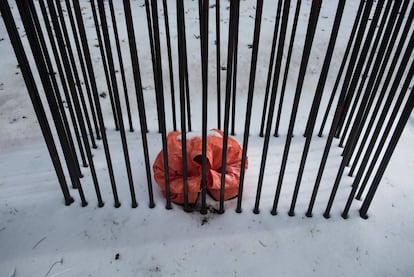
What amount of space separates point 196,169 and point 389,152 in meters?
0.77

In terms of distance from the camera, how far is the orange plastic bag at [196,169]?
1.40 metres

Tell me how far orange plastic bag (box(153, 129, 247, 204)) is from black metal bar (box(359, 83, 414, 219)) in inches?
21.3

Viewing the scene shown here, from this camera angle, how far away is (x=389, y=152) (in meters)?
1.21

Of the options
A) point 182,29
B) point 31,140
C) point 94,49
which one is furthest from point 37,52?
point 94,49

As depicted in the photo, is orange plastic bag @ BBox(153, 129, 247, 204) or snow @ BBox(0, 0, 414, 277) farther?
orange plastic bag @ BBox(153, 129, 247, 204)

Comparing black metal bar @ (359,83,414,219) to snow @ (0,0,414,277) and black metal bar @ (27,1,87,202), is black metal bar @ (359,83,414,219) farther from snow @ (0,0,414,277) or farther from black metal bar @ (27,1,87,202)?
black metal bar @ (27,1,87,202)

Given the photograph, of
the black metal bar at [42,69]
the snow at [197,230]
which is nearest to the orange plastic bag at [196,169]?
the snow at [197,230]

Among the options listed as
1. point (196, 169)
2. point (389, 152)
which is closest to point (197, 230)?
point (196, 169)

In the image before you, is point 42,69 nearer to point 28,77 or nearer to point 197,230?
point 28,77

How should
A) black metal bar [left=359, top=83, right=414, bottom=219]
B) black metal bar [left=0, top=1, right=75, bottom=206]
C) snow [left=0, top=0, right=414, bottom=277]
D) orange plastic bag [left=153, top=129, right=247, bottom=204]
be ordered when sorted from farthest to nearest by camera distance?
orange plastic bag [left=153, top=129, right=247, bottom=204] < snow [left=0, top=0, right=414, bottom=277] < black metal bar [left=359, top=83, right=414, bottom=219] < black metal bar [left=0, top=1, right=75, bottom=206]

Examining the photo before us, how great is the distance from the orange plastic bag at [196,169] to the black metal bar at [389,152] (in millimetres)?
542

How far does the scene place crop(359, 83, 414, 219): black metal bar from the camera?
1.07 meters

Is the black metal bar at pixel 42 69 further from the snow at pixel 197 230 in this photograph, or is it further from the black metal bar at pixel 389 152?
the black metal bar at pixel 389 152

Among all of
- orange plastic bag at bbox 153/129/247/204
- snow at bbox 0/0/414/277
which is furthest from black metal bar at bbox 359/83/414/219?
orange plastic bag at bbox 153/129/247/204
